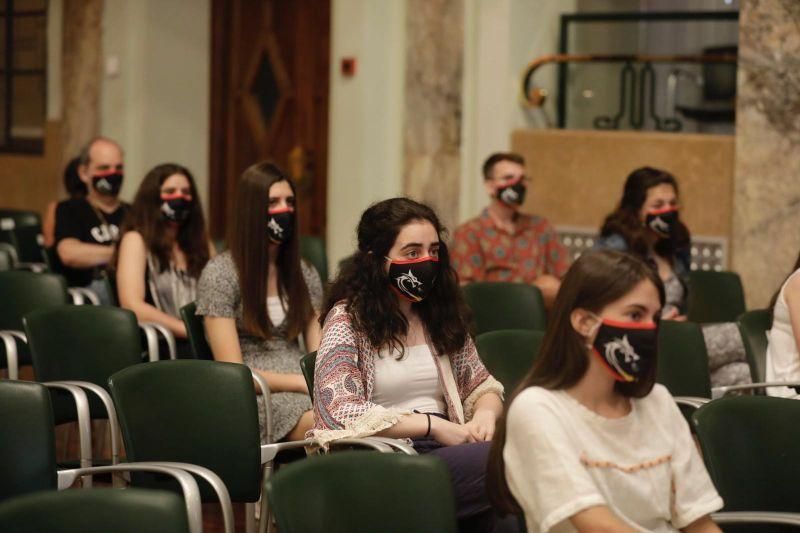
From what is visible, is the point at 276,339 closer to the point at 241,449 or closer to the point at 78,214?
the point at 241,449

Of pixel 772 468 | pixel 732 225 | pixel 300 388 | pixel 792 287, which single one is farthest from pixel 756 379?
pixel 732 225

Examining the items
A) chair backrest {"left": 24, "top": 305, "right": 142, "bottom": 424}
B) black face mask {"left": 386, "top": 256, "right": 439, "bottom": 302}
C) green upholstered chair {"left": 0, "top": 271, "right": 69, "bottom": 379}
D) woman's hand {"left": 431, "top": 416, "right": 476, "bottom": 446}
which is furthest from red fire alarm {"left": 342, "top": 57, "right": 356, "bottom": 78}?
woman's hand {"left": 431, "top": 416, "right": 476, "bottom": 446}

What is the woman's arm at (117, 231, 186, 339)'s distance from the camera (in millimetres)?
5219

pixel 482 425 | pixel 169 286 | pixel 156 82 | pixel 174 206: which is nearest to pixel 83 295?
pixel 169 286

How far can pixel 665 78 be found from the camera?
24.6 ft

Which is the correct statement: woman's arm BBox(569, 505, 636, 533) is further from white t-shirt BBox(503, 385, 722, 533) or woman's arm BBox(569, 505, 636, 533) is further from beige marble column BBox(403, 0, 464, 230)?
beige marble column BBox(403, 0, 464, 230)

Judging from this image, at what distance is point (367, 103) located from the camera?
8.02m

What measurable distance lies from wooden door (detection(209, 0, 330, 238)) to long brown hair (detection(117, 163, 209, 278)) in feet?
10.6

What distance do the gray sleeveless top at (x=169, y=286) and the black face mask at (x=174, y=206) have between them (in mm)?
185

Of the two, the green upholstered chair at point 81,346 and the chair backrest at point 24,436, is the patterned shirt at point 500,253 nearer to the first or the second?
the green upholstered chair at point 81,346

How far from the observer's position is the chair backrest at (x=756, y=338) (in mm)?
4449

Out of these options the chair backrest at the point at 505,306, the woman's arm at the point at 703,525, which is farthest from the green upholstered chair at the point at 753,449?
the chair backrest at the point at 505,306

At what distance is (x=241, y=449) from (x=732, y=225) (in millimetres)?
4028

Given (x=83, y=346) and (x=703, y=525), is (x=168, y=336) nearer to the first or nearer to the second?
(x=83, y=346)
